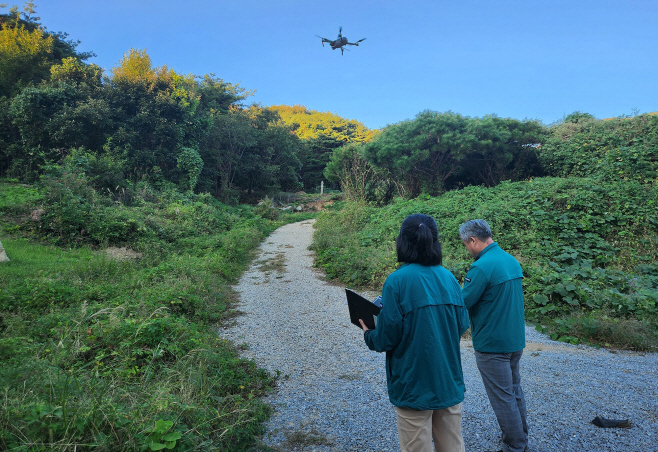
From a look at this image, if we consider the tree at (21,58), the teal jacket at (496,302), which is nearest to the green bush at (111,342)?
the teal jacket at (496,302)

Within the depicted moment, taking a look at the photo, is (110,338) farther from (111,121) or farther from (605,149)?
(111,121)

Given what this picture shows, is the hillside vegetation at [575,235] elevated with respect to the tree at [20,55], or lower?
lower

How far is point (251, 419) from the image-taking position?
2787 millimetres

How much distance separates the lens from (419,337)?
1.72 m

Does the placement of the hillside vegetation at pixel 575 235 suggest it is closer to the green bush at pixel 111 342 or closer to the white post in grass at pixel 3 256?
the green bush at pixel 111 342

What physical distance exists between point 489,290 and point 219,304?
545 centimetres

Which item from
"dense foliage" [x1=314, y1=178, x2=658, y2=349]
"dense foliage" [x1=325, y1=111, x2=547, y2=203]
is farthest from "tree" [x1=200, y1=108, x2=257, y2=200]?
"dense foliage" [x1=314, y1=178, x2=658, y2=349]

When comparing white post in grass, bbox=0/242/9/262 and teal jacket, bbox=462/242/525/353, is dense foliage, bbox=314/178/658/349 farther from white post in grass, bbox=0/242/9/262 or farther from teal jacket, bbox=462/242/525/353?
white post in grass, bbox=0/242/9/262

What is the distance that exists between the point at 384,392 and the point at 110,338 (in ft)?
10.2

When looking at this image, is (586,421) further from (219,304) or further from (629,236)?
(629,236)

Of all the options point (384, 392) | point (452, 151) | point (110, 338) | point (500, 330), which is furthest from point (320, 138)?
point (500, 330)

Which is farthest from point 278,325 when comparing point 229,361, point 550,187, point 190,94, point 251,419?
point 190,94

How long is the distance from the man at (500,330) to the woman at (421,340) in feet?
2.17

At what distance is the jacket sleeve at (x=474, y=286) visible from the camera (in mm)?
2404
